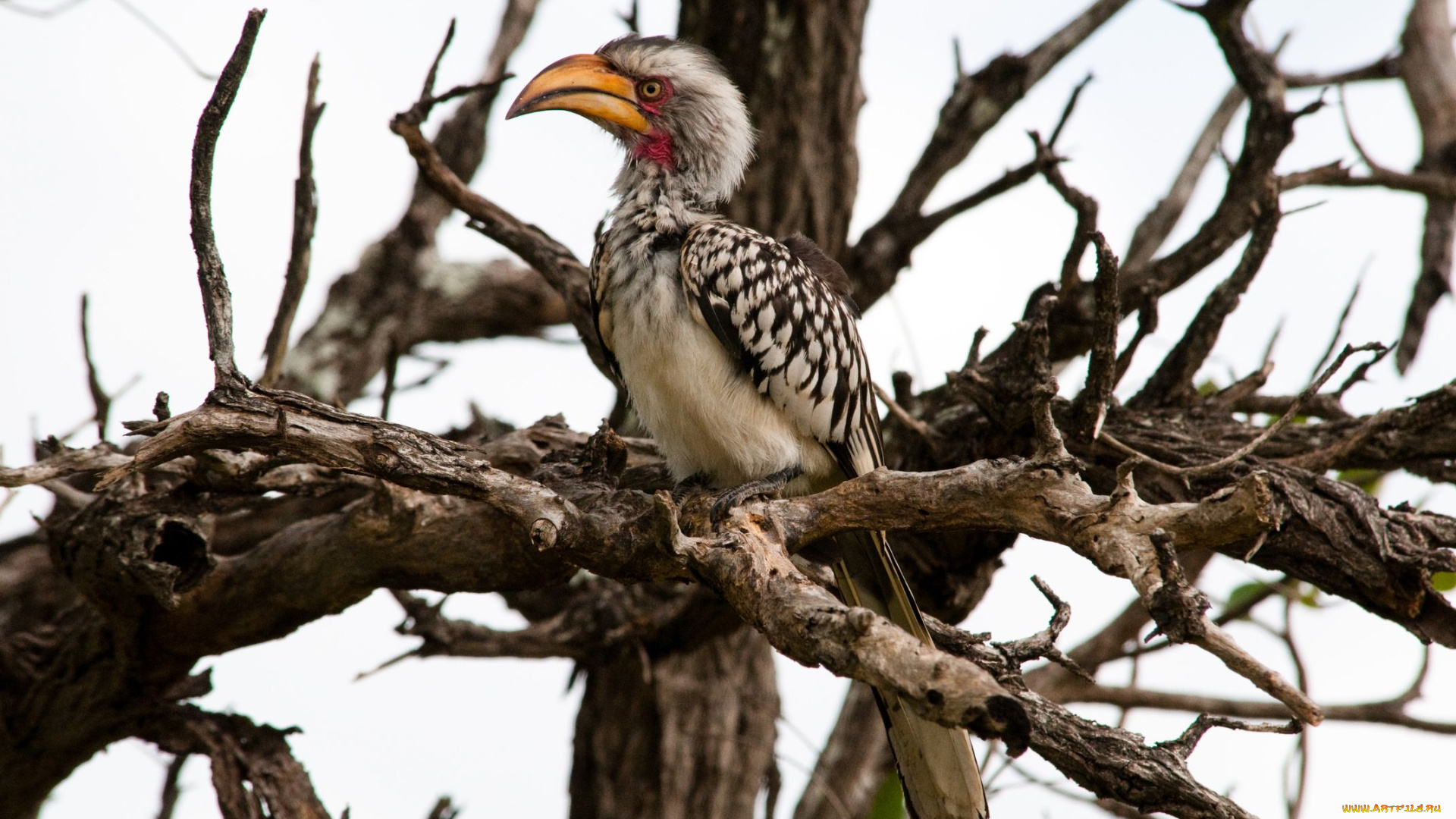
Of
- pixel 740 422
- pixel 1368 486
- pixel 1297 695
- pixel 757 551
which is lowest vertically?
pixel 1297 695

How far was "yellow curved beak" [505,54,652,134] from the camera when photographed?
12.5ft

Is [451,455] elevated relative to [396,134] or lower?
lower

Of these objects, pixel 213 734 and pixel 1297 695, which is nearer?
pixel 1297 695

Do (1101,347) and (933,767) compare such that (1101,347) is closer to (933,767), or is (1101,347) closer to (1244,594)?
(933,767)

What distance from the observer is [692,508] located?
3.51 meters

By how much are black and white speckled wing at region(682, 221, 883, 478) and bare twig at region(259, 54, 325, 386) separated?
122cm

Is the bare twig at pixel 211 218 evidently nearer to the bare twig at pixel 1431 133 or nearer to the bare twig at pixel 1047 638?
the bare twig at pixel 1047 638

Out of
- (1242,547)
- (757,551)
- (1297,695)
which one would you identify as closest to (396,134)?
(757,551)

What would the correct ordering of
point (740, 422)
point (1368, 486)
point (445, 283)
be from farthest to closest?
point (445, 283) < point (1368, 486) < point (740, 422)

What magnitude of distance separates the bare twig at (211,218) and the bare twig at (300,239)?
135 centimetres

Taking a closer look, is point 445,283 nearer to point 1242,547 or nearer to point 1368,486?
point 1242,547

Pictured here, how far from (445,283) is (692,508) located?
278 cm

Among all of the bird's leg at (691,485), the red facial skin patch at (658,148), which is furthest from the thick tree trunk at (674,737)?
the red facial skin patch at (658,148)

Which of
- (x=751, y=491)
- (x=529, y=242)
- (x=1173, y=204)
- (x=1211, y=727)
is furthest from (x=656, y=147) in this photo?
(x=1173, y=204)
